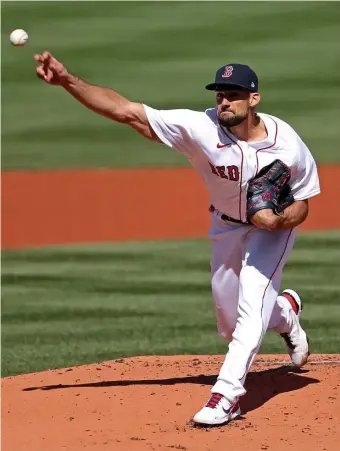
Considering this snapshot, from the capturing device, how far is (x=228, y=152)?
503 cm

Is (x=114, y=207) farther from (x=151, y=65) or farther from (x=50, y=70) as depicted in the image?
(x=50, y=70)

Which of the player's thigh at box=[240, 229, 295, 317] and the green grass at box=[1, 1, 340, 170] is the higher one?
the green grass at box=[1, 1, 340, 170]

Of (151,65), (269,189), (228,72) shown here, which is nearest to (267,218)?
(269,189)

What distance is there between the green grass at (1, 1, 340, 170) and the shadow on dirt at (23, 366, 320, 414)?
4119mm

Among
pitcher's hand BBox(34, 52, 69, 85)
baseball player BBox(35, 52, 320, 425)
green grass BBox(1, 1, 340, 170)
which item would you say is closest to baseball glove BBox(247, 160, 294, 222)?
baseball player BBox(35, 52, 320, 425)

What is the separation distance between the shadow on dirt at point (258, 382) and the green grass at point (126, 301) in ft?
3.06

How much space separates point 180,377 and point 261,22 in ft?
19.0

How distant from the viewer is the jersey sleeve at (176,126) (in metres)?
5.06

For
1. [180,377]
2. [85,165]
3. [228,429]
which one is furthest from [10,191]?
[228,429]

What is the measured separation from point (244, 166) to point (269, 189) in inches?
6.5

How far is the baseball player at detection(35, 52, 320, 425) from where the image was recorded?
498 centimetres

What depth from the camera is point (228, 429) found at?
469 cm

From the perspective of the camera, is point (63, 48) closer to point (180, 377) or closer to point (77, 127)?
point (77, 127)

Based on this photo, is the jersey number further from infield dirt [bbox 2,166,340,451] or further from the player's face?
infield dirt [bbox 2,166,340,451]
